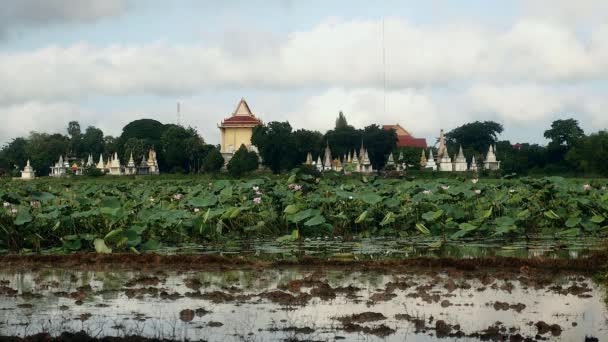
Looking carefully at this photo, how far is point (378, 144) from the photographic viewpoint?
71.2 m

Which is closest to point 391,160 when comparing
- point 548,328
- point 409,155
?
point 409,155

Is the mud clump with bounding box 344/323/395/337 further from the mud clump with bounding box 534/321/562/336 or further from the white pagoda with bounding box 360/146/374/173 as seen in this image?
the white pagoda with bounding box 360/146/374/173

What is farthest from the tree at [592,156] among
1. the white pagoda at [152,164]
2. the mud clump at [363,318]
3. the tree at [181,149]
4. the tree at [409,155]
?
the mud clump at [363,318]

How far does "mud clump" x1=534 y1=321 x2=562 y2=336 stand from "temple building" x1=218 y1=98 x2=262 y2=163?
64.7 meters

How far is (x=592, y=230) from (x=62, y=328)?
30.3 feet

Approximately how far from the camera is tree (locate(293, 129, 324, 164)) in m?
63.1

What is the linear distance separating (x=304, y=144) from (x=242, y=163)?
6618mm

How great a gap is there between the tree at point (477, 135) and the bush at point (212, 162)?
2822 centimetres

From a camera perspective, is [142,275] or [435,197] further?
[435,197]

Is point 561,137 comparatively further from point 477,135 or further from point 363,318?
point 363,318

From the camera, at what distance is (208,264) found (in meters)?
9.84

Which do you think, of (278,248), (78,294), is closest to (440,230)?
(278,248)

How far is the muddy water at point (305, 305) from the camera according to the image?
6414 mm

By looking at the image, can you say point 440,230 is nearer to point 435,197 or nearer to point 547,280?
point 435,197
